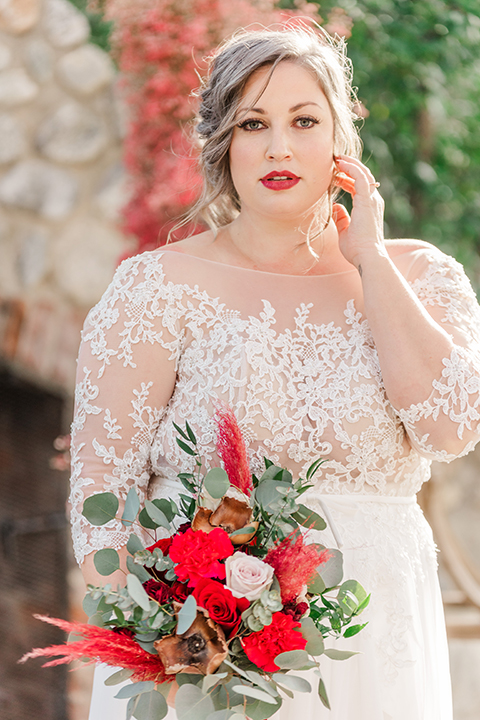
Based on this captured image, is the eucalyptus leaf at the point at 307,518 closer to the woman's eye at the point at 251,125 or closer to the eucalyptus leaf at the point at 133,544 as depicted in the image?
the eucalyptus leaf at the point at 133,544

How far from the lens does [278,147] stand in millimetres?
1476

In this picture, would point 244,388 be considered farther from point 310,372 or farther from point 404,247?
point 404,247

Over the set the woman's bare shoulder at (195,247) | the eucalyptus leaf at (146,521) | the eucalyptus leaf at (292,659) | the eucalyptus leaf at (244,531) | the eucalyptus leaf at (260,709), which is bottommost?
the eucalyptus leaf at (260,709)

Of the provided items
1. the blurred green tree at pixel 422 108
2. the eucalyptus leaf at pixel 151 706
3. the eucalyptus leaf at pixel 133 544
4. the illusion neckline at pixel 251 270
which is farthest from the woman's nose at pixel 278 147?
the blurred green tree at pixel 422 108

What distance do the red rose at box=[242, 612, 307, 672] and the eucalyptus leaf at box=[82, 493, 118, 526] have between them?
0.31 m

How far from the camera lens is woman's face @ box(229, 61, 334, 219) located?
59.2 inches

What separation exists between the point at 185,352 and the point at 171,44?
162 cm

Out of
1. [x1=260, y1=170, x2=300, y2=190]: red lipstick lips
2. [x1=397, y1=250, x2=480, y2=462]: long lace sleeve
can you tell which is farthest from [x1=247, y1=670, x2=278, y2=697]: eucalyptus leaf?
[x1=260, y1=170, x2=300, y2=190]: red lipstick lips

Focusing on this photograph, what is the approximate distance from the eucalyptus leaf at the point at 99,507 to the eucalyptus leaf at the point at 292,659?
0.36 m

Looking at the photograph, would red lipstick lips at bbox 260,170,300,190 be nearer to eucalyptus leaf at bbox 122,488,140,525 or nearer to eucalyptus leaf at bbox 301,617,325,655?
eucalyptus leaf at bbox 122,488,140,525

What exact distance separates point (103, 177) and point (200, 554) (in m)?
2.31

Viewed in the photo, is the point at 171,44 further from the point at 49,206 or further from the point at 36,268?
the point at 36,268

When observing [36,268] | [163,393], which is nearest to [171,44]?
[36,268]

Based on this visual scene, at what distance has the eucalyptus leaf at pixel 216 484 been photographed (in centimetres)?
111
